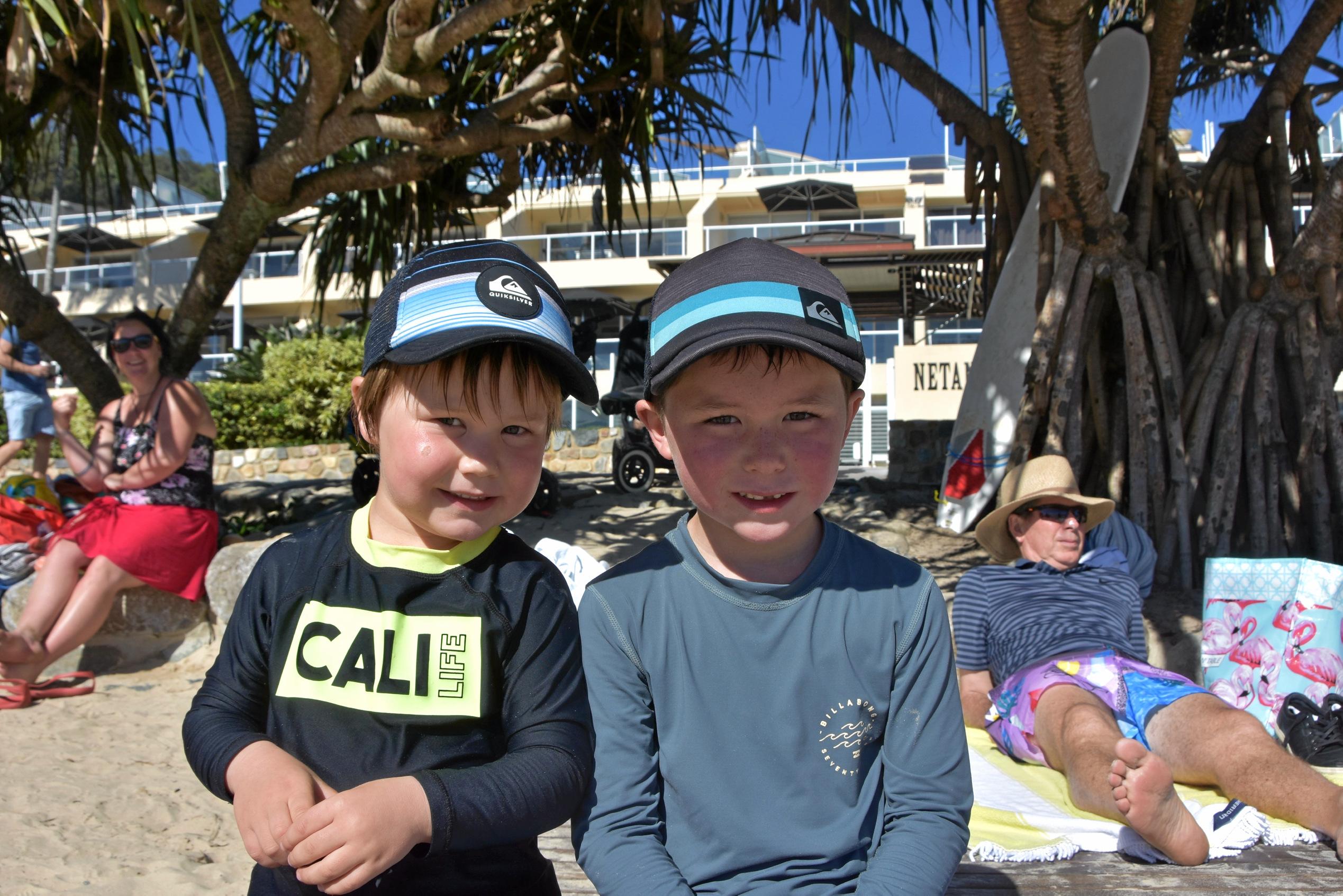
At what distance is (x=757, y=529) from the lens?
135 cm

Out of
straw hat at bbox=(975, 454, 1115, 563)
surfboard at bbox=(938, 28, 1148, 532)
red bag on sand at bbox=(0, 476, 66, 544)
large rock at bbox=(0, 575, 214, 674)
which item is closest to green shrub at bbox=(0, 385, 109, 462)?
red bag on sand at bbox=(0, 476, 66, 544)

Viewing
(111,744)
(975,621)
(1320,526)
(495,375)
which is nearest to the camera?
(495,375)

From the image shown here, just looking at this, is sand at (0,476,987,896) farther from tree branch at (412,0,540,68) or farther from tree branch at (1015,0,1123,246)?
tree branch at (412,0,540,68)

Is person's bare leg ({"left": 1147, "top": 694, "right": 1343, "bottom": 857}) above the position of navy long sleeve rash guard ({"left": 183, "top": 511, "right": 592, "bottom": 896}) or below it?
below

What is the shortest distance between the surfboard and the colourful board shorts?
2461mm

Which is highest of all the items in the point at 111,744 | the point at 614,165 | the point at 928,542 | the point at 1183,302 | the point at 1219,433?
the point at 614,165

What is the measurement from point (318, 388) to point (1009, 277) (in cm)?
968

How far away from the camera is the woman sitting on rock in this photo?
4.33m

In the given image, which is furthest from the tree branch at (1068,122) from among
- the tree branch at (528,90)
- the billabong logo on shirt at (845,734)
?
the billabong logo on shirt at (845,734)

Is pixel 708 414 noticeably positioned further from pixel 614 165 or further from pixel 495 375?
pixel 614 165

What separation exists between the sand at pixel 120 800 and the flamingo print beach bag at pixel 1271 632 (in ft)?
5.31

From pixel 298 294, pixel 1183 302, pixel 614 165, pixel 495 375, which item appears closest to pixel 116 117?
pixel 614 165

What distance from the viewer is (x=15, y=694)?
406cm

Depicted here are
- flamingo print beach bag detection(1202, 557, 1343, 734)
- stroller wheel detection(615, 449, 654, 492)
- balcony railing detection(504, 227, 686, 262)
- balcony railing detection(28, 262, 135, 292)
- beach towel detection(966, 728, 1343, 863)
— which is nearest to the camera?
beach towel detection(966, 728, 1343, 863)
